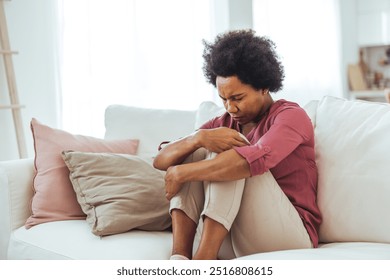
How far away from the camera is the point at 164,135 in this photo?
2404mm

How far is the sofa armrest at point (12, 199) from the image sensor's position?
6.87ft

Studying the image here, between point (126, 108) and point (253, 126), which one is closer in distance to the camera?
point (253, 126)

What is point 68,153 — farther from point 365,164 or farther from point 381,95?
point 381,95

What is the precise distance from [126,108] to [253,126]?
78cm

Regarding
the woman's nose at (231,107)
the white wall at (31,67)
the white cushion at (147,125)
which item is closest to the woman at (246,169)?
the woman's nose at (231,107)

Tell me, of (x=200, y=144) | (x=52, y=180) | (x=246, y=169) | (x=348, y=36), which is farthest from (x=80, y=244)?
(x=348, y=36)

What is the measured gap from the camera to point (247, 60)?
5.96 feet

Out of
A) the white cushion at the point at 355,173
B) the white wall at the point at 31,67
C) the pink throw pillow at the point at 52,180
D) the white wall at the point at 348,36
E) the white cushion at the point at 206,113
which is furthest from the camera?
the white wall at the point at 348,36

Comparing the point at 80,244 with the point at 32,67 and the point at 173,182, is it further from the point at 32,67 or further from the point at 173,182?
the point at 32,67

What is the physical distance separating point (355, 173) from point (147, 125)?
3.20 ft

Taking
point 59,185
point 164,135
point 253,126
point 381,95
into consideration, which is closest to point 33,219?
point 59,185

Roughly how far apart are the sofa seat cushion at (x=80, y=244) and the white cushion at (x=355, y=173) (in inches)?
19.9

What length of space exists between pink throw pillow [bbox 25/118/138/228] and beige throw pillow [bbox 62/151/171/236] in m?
Answer: 0.06

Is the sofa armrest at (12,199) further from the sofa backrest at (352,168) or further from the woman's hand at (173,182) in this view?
the sofa backrest at (352,168)
